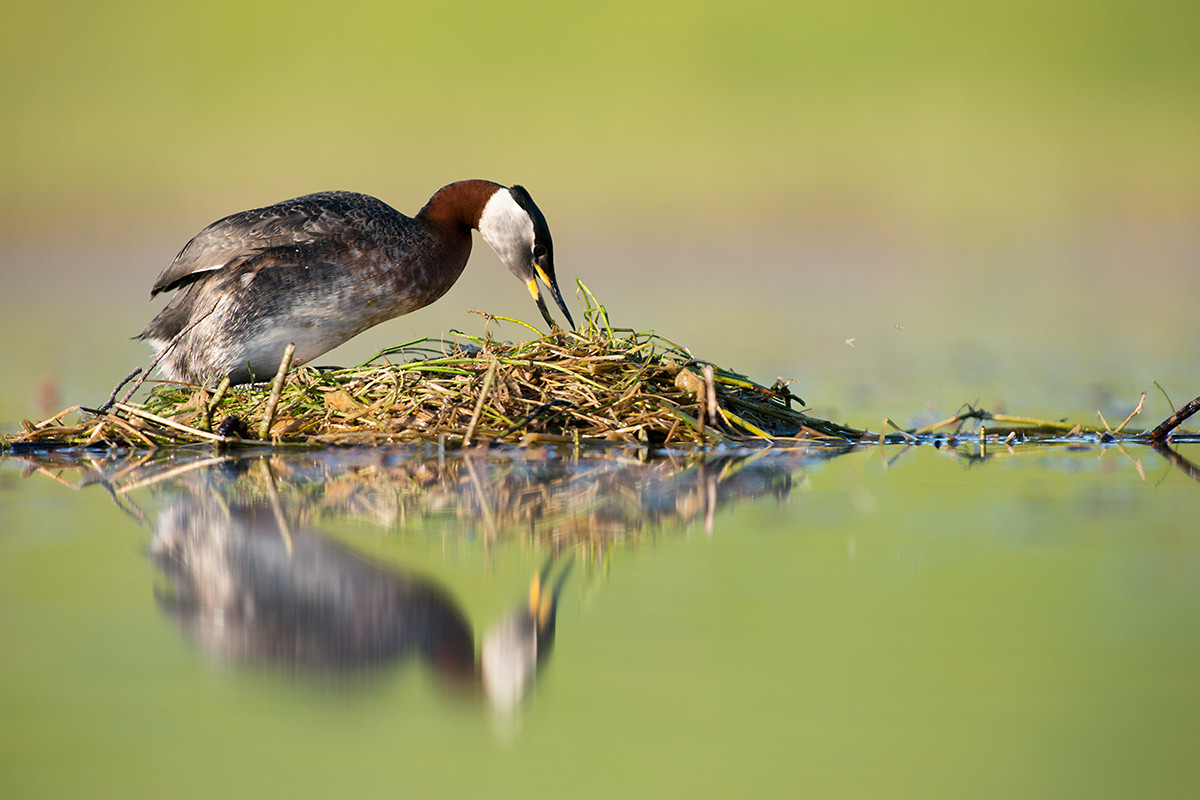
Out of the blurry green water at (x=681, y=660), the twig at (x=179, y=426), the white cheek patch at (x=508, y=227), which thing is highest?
the white cheek patch at (x=508, y=227)

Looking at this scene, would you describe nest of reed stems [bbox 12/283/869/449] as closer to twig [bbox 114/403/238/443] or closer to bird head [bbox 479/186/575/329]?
twig [bbox 114/403/238/443]

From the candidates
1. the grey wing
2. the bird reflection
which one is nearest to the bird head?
the grey wing

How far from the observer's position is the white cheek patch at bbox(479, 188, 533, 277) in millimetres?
6523

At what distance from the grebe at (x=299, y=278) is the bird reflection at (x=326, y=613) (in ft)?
8.39

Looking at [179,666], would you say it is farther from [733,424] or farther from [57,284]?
[57,284]

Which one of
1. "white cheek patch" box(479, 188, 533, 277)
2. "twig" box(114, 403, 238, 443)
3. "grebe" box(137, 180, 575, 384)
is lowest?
"twig" box(114, 403, 238, 443)

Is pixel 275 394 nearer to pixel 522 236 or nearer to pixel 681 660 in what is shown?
pixel 522 236

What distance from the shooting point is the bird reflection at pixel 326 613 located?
8.47 ft

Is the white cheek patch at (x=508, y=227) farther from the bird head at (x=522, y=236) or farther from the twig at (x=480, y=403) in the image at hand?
the twig at (x=480, y=403)

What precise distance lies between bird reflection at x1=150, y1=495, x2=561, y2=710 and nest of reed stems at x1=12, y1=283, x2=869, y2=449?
1753 millimetres

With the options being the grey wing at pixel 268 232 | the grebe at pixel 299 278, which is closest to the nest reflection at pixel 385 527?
the grebe at pixel 299 278

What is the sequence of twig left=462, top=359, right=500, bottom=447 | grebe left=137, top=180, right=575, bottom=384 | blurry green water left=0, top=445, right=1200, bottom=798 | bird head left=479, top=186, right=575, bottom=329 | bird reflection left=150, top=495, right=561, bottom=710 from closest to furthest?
blurry green water left=0, top=445, right=1200, bottom=798, bird reflection left=150, top=495, right=561, bottom=710, twig left=462, top=359, right=500, bottom=447, grebe left=137, top=180, right=575, bottom=384, bird head left=479, top=186, right=575, bottom=329

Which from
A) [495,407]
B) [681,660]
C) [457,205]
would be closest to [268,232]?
[457,205]

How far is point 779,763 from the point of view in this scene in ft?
6.79
